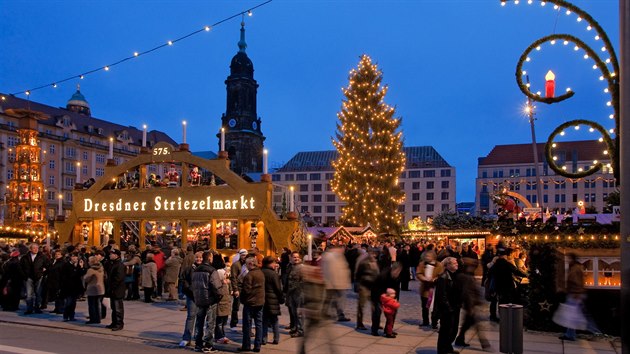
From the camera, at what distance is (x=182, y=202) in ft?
68.3

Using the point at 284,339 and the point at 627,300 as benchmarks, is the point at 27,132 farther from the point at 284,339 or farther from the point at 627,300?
the point at 627,300

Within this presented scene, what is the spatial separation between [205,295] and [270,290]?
1.21 m

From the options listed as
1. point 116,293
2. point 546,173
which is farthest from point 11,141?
point 546,173

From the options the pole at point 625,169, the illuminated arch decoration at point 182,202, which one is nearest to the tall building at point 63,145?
the illuminated arch decoration at point 182,202

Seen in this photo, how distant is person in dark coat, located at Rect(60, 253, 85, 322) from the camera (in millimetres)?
14211

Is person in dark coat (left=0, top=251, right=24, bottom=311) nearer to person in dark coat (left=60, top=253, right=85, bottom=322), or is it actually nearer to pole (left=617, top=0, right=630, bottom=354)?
person in dark coat (left=60, top=253, right=85, bottom=322)

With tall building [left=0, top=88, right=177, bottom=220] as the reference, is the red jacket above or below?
below

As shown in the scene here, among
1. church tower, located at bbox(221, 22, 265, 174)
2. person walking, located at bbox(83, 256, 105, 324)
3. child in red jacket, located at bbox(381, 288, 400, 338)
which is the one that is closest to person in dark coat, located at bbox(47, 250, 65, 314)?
person walking, located at bbox(83, 256, 105, 324)

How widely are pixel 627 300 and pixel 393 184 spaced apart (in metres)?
31.7

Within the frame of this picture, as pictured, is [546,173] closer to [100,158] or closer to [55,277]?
[100,158]

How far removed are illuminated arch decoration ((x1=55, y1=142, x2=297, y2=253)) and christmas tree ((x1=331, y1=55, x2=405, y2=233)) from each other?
17.6 metres

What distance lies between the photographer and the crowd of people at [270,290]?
10.2 m

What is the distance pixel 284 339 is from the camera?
39.9 feet

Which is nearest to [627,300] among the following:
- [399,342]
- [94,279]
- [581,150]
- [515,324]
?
[515,324]
